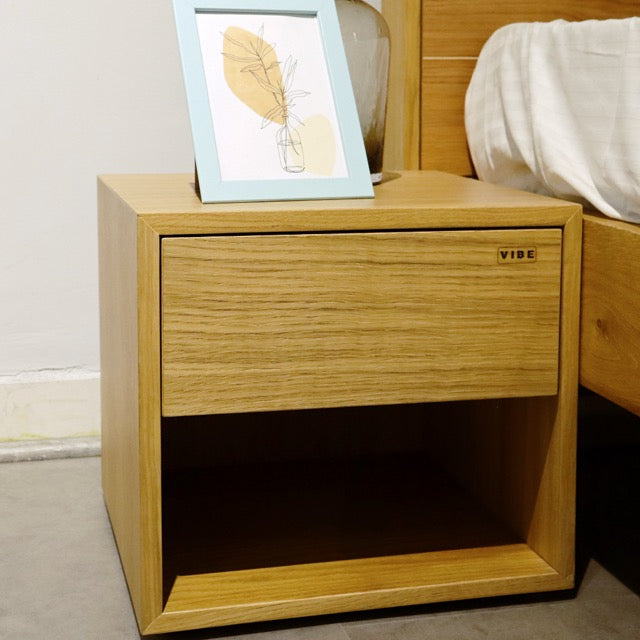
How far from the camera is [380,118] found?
126 cm

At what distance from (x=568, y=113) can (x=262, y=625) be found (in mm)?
596

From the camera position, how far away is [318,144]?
106 centimetres

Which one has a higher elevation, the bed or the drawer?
the bed

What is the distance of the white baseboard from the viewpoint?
4.88 ft

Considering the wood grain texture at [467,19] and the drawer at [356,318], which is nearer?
the drawer at [356,318]

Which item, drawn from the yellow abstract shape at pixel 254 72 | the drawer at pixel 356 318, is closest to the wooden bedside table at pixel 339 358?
the drawer at pixel 356 318

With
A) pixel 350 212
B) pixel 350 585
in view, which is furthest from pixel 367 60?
pixel 350 585

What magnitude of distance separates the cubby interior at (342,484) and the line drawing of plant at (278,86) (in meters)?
0.35

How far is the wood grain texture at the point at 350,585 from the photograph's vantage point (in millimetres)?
977

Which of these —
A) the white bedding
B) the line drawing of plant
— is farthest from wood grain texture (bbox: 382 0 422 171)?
the line drawing of plant

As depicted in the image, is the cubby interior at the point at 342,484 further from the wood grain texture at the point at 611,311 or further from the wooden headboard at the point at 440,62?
the wooden headboard at the point at 440,62

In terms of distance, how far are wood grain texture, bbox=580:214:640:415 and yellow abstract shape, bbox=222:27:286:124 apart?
0.32 m

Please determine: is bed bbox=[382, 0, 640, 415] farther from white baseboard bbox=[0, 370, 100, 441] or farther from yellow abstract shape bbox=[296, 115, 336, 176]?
white baseboard bbox=[0, 370, 100, 441]

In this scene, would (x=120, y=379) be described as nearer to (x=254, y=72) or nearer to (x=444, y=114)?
(x=254, y=72)
